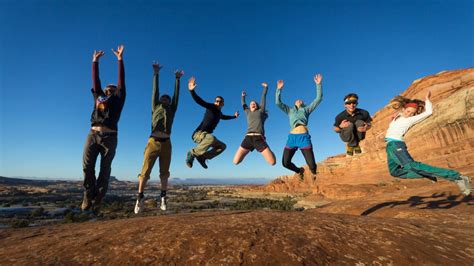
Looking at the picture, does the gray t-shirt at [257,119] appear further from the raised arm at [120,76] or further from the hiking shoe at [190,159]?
the raised arm at [120,76]

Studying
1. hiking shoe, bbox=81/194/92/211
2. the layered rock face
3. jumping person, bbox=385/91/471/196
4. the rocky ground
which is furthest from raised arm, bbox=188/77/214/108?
the layered rock face

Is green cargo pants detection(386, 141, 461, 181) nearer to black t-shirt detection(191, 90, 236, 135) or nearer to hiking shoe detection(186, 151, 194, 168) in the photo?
black t-shirt detection(191, 90, 236, 135)

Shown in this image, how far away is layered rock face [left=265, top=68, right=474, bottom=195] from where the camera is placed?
80.3 ft

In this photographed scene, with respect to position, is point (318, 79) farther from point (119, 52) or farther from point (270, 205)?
point (270, 205)

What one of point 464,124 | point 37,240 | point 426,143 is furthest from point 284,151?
point 426,143

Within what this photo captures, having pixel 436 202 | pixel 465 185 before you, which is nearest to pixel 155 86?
pixel 465 185

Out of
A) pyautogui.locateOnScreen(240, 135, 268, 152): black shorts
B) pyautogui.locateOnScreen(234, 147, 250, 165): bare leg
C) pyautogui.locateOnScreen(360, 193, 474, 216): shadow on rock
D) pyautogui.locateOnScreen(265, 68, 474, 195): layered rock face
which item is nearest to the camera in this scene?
pyautogui.locateOnScreen(360, 193, 474, 216): shadow on rock

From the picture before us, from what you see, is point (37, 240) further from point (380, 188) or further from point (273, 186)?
point (273, 186)

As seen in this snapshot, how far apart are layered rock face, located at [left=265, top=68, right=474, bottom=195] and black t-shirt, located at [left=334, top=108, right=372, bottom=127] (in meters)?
6.06

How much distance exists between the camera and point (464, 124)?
2506 cm

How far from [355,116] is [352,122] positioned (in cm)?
19

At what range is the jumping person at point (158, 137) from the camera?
6496 mm

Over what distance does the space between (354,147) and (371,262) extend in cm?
564

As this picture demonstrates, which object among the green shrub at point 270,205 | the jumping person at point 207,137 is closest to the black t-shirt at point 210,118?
the jumping person at point 207,137
